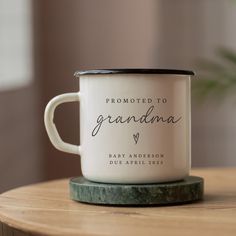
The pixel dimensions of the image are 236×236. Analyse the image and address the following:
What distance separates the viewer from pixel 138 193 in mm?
707

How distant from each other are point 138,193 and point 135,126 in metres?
0.08

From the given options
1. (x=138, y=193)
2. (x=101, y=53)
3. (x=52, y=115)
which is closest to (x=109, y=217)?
(x=138, y=193)

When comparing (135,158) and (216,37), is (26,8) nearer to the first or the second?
(216,37)

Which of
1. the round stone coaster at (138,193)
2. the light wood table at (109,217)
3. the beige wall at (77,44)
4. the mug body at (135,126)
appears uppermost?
the beige wall at (77,44)

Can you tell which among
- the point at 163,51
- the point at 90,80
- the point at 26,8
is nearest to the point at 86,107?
the point at 90,80

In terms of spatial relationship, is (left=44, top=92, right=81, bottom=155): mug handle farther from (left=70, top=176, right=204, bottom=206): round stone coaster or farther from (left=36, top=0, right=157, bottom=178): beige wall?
(left=36, top=0, right=157, bottom=178): beige wall

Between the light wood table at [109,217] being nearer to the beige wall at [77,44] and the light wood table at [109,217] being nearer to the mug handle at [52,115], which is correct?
the mug handle at [52,115]

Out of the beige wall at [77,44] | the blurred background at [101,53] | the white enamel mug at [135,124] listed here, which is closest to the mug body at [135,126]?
the white enamel mug at [135,124]

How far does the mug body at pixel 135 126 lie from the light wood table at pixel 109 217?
0.05 metres

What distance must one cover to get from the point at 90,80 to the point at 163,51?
5.06ft

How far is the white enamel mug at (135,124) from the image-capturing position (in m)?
0.71

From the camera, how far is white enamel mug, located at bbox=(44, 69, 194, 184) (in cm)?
71

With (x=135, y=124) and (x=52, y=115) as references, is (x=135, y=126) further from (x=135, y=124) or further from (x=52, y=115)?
(x=52, y=115)

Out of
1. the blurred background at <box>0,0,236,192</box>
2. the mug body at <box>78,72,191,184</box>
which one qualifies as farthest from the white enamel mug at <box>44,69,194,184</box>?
the blurred background at <box>0,0,236,192</box>
